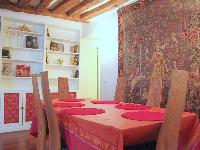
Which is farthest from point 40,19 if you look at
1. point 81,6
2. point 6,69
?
point 6,69

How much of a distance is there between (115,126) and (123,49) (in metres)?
3.49

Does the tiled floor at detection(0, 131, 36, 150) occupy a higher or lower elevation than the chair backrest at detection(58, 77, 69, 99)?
lower

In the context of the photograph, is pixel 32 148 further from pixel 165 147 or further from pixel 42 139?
pixel 165 147

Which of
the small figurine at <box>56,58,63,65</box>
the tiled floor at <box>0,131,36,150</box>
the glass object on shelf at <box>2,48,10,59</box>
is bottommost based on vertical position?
the tiled floor at <box>0,131,36,150</box>

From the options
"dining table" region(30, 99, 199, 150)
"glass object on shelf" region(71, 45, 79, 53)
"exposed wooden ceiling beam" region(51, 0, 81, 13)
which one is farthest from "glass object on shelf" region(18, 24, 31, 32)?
"dining table" region(30, 99, 199, 150)

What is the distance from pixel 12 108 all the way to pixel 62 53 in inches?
70.6

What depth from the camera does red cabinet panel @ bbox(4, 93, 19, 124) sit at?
491 cm

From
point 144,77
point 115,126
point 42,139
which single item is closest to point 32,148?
point 42,139

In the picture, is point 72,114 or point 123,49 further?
point 123,49

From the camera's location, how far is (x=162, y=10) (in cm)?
399

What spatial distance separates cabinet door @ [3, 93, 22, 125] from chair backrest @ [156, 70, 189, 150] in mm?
4067

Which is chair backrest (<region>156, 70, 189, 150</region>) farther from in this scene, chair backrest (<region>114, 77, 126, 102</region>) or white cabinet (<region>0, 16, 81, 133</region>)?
white cabinet (<region>0, 16, 81, 133</region>)

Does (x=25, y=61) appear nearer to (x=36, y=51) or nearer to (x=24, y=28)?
(x=36, y=51)

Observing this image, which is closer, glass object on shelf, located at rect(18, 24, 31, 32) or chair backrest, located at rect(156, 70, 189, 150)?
chair backrest, located at rect(156, 70, 189, 150)
